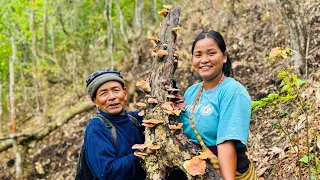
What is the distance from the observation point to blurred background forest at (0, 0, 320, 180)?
15.9 feet

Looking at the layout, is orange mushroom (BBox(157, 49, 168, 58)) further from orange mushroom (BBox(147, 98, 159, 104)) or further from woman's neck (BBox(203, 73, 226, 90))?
woman's neck (BBox(203, 73, 226, 90))

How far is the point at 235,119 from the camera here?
274 cm

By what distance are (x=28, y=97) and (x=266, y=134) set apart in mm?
14321

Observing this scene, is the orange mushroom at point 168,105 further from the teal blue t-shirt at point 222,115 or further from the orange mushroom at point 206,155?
the orange mushroom at point 206,155

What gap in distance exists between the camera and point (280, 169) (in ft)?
16.0

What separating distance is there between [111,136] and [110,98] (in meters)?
0.41

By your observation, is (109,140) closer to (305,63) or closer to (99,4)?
(305,63)

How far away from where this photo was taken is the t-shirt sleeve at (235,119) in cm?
272

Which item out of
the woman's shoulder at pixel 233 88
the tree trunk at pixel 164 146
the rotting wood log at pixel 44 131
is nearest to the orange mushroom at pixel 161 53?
the tree trunk at pixel 164 146

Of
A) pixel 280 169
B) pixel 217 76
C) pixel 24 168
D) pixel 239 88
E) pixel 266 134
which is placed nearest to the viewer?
pixel 239 88

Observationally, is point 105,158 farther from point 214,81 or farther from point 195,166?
point 214,81

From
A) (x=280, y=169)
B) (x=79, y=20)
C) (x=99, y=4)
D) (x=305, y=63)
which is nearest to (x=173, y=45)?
(x=280, y=169)

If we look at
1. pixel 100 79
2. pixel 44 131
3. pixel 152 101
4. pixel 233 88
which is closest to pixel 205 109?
pixel 233 88

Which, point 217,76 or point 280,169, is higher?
point 217,76
